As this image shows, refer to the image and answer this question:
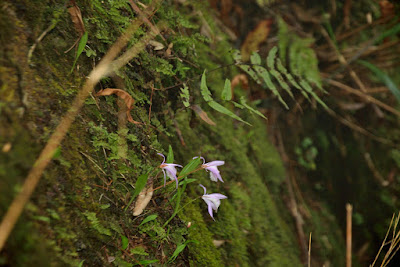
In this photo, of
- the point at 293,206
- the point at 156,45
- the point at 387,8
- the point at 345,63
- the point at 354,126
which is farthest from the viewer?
the point at 387,8

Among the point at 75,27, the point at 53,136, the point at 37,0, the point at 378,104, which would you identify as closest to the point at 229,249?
the point at 53,136

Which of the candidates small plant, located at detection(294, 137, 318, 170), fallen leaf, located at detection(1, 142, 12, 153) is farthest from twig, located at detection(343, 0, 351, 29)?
fallen leaf, located at detection(1, 142, 12, 153)

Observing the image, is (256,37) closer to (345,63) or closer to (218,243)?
(345,63)

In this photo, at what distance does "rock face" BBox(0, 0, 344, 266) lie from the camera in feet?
2.76

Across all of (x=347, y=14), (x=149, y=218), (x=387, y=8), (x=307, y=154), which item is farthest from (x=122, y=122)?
(x=387, y=8)

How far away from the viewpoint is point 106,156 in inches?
45.6

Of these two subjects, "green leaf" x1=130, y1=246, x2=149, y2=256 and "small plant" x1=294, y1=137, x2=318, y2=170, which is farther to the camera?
"small plant" x1=294, y1=137, x2=318, y2=170

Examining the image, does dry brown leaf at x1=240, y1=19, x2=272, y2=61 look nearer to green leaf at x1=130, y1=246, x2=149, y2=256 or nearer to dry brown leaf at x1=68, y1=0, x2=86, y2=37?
dry brown leaf at x1=68, y1=0, x2=86, y2=37

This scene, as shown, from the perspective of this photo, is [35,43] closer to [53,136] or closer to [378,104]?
[53,136]

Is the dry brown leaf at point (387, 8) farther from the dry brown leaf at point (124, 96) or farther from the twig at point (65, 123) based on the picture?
the dry brown leaf at point (124, 96)

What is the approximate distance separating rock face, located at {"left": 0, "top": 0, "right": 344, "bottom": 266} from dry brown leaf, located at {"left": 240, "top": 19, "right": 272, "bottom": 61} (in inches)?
43.4

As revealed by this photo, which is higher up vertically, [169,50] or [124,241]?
[169,50]

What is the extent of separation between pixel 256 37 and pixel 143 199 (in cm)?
246

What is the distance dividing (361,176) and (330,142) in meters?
0.46
